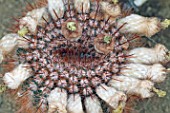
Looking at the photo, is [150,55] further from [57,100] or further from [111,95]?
[57,100]

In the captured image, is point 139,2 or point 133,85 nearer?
point 133,85

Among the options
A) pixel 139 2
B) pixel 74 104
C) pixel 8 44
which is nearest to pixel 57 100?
pixel 74 104

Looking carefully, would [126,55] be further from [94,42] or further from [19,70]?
[19,70]

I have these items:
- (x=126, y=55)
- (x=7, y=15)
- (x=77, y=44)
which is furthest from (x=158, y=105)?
(x=7, y=15)

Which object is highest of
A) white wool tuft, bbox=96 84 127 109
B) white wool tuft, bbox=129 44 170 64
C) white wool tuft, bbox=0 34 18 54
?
white wool tuft, bbox=0 34 18 54

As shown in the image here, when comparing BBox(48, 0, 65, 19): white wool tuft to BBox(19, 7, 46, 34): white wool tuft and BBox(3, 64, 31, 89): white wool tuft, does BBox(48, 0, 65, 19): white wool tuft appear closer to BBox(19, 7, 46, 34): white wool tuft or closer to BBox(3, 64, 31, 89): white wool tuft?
BBox(19, 7, 46, 34): white wool tuft

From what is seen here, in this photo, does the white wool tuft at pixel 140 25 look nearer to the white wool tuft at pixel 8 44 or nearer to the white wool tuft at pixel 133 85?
the white wool tuft at pixel 133 85

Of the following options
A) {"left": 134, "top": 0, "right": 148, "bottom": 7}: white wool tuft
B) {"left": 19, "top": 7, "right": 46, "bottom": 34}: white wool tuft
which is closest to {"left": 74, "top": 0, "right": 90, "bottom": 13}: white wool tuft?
{"left": 19, "top": 7, "right": 46, "bottom": 34}: white wool tuft
